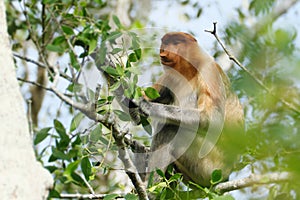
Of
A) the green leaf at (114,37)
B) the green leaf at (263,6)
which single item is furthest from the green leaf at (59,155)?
the green leaf at (263,6)

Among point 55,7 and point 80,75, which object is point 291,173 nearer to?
point 80,75

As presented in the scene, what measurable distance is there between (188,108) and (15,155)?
240cm

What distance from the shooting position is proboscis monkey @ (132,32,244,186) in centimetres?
349

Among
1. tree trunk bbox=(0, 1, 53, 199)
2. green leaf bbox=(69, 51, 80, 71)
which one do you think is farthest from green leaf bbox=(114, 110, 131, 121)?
green leaf bbox=(69, 51, 80, 71)

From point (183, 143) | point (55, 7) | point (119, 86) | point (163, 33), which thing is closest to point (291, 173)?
point (119, 86)

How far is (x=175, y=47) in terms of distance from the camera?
145 inches

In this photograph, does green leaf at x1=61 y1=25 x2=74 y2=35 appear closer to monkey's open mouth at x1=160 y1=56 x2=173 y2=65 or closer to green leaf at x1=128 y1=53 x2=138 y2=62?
monkey's open mouth at x1=160 y1=56 x2=173 y2=65

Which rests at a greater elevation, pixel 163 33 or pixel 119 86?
pixel 163 33

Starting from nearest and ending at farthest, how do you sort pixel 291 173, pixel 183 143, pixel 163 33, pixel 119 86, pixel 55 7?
pixel 291 173 < pixel 119 86 < pixel 163 33 < pixel 183 143 < pixel 55 7

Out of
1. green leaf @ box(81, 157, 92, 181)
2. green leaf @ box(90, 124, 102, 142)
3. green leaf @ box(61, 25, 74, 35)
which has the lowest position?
green leaf @ box(81, 157, 92, 181)

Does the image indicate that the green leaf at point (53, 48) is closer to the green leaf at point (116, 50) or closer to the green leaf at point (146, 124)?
the green leaf at point (146, 124)

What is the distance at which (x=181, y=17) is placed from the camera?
23.8ft

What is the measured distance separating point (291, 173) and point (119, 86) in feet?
6.25

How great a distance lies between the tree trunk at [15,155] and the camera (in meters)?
1.26
